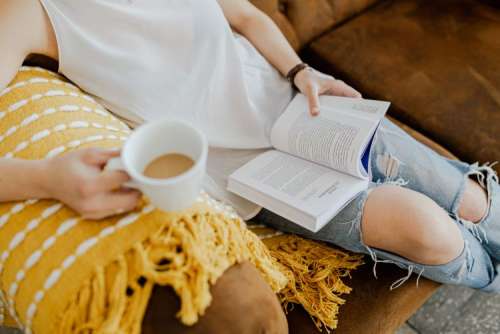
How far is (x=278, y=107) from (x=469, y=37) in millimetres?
657

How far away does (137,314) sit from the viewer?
54 cm

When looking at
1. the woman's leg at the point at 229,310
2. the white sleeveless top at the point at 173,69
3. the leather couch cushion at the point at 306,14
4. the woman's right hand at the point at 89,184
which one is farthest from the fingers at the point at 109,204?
the leather couch cushion at the point at 306,14

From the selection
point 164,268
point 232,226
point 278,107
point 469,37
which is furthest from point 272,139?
point 469,37

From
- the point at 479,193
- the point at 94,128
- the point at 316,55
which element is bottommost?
the point at 479,193

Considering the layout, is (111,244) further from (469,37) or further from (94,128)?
(469,37)

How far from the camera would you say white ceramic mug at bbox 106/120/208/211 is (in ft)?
1.63

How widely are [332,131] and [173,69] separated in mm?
328

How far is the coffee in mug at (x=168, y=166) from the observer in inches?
21.6

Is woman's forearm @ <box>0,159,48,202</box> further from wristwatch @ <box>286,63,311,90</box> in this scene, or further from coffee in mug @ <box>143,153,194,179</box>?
wristwatch @ <box>286,63,311,90</box>

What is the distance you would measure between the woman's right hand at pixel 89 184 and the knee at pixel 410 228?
43cm

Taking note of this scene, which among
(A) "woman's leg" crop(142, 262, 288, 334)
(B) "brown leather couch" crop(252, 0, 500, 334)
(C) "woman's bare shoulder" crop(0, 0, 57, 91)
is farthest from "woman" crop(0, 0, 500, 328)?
(A) "woman's leg" crop(142, 262, 288, 334)

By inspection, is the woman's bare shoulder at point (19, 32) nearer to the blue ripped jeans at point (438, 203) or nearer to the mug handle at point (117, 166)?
the mug handle at point (117, 166)

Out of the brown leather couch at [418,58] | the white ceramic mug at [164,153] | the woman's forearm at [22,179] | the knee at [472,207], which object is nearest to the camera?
the white ceramic mug at [164,153]

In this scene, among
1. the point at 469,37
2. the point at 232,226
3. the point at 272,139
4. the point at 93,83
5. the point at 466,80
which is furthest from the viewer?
the point at 469,37
